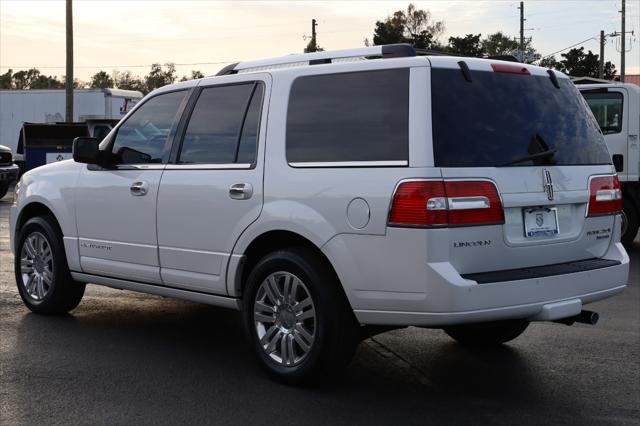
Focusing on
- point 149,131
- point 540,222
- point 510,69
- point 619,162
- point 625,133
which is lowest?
point 540,222

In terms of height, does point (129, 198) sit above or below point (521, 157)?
below

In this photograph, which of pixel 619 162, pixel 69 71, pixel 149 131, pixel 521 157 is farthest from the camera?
pixel 69 71

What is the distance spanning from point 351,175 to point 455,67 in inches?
32.4

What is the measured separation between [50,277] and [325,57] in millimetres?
3119

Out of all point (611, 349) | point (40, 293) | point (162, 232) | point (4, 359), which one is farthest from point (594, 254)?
point (40, 293)

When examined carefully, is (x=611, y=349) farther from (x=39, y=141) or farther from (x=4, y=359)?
(x=39, y=141)

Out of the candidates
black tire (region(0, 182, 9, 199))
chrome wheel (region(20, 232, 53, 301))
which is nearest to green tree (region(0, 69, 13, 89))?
black tire (region(0, 182, 9, 199))

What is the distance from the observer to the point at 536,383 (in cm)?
550

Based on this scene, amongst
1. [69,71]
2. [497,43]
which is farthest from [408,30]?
[69,71]

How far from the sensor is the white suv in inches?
185

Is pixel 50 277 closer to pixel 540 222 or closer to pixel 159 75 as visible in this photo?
pixel 540 222

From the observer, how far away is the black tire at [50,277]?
7059 mm

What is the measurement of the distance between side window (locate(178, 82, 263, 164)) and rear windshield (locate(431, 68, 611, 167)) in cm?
134

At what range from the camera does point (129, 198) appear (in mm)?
6332
